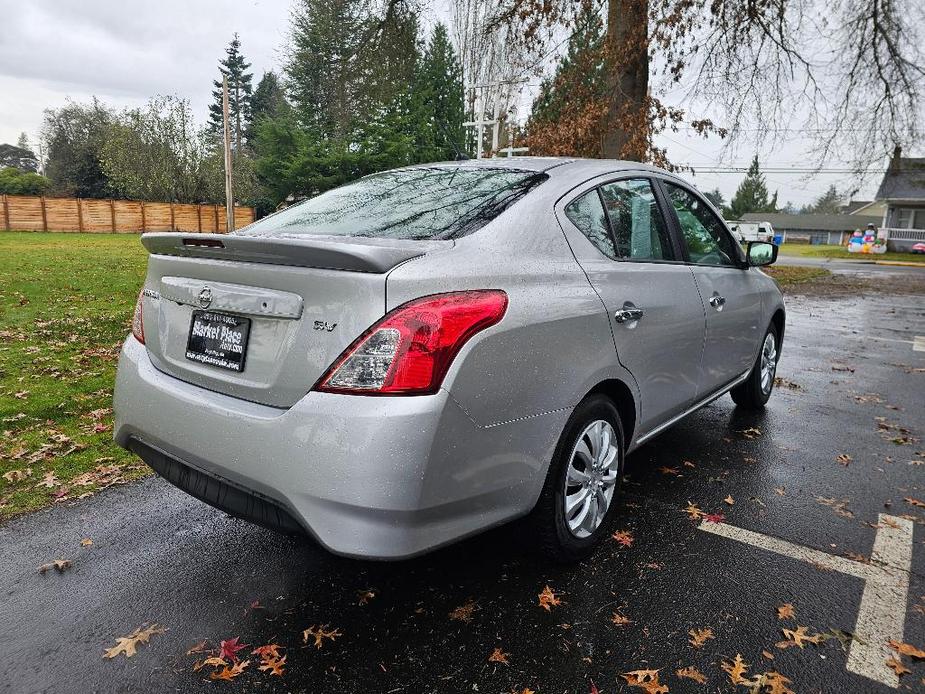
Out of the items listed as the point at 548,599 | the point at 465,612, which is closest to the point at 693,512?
the point at 548,599

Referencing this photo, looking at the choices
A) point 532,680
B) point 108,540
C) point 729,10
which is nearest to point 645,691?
point 532,680

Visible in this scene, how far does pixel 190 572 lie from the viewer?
8.64ft

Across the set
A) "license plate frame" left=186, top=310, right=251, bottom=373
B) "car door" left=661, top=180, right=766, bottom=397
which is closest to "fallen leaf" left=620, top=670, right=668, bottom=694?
"license plate frame" left=186, top=310, right=251, bottom=373

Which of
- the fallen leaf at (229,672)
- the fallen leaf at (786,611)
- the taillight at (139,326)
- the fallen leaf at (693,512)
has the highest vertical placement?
the taillight at (139,326)

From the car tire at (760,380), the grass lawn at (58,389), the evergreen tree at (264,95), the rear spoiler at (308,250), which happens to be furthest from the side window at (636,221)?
the evergreen tree at (264,95)

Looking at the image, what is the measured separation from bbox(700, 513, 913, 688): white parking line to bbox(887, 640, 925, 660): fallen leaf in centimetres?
2

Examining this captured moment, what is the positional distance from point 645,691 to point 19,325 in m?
8.10

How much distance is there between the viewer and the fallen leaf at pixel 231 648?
2133 mm

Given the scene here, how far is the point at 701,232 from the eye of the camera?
3.91 metres

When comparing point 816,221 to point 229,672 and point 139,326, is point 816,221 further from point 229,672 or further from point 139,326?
point 229,672

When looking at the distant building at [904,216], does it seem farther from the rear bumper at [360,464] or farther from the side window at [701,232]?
the rear bumper at [360,464]

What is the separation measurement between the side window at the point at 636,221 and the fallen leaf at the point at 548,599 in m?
1.51

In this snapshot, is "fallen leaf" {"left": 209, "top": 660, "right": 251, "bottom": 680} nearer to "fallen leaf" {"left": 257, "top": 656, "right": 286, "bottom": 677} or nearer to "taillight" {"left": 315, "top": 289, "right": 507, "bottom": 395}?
"fallen leaf" {"left": 257, "top": 656, "right": 286, "bottom": 677}

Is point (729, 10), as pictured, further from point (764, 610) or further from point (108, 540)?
point (108, 540)
